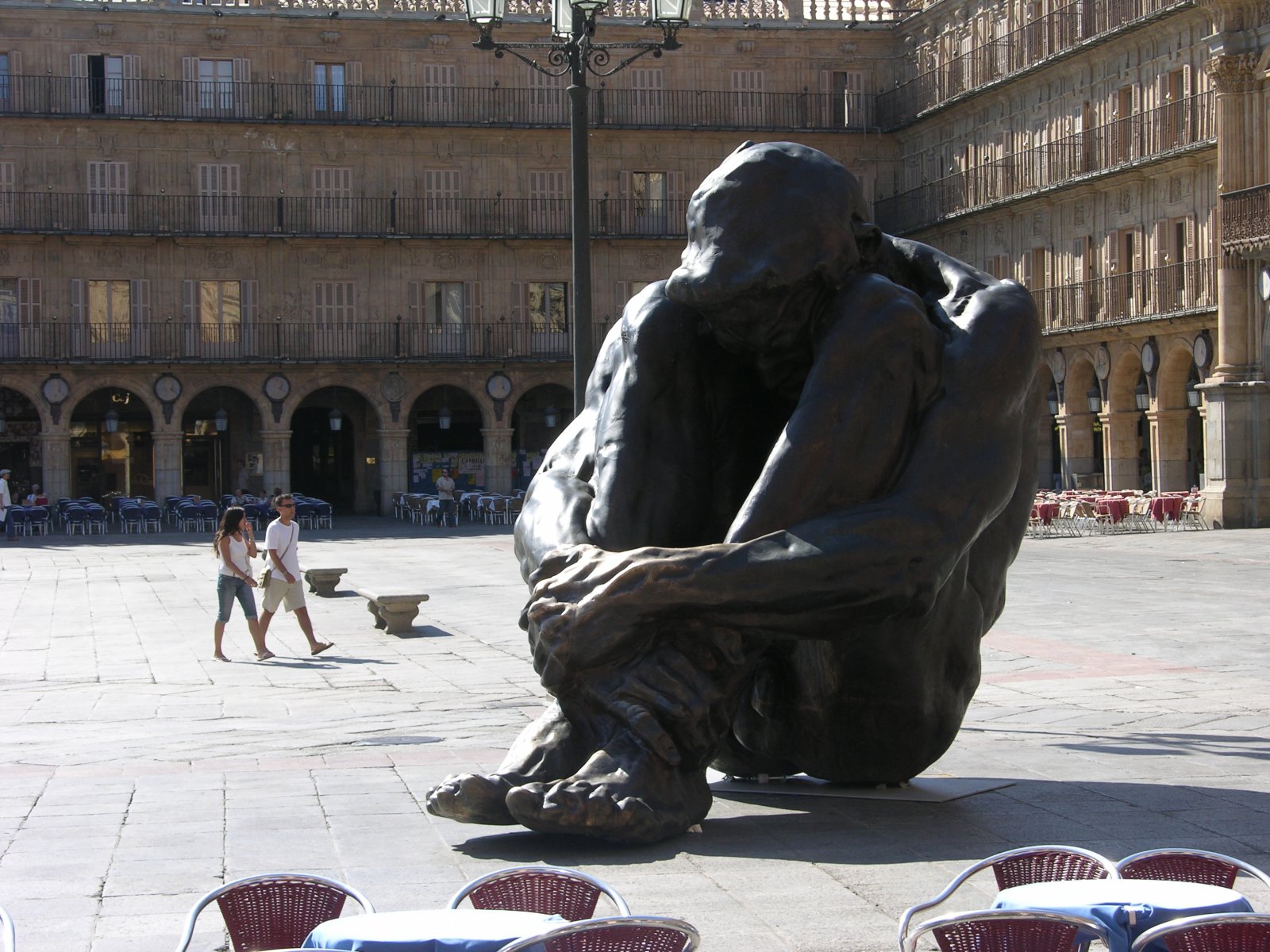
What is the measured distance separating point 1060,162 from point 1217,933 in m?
33.2

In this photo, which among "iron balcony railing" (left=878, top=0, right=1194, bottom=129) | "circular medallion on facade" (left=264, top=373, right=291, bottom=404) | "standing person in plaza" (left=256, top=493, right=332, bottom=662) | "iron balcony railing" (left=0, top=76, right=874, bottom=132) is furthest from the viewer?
"circular medallion on facade" (left=264, top=373, right=291, bottom=404)

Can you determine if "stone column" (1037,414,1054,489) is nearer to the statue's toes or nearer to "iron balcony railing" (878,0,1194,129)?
"iron balcony railing" (878,0,1194,129)

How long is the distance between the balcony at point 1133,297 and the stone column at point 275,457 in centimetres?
1643

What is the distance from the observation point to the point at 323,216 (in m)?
39.2

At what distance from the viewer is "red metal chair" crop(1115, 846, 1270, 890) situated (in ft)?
10.0

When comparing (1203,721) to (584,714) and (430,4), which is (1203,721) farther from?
(430,4)

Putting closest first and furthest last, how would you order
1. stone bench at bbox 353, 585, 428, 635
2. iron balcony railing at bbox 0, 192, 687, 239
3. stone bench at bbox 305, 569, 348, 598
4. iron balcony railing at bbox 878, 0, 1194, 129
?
stone bench at bbox 353, 585, 428, 635
stone bench at bbox 305, 569, 348, 598
iron balcony railing at bbox 878, 0, 1194, 129
iron balcony railing at bbox 0, 192, 687, 239

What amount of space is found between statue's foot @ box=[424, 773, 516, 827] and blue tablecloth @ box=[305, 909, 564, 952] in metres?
1.17

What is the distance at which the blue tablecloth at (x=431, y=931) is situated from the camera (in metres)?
2.48

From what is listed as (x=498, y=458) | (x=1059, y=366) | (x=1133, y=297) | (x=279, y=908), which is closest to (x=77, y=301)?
(x=498, y=458)

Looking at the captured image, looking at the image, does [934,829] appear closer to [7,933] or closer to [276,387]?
[7,933]

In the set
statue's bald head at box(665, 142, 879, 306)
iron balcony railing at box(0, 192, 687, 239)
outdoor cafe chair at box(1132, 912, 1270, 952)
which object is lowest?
outdoor cafe chair at box(1132, 912, 1270, 952)

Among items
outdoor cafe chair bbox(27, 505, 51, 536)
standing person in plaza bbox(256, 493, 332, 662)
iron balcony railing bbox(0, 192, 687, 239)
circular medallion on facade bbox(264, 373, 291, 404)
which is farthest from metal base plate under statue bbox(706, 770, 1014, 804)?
circular medallion on facade bbox(264, 373, 291, 404)

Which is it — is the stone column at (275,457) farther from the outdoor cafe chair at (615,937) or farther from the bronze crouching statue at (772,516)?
the outdoor cafe chair at (615,937)
